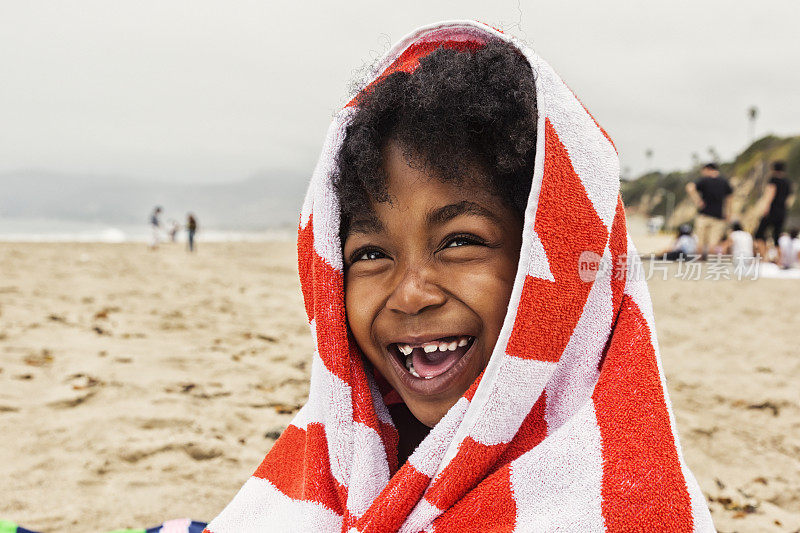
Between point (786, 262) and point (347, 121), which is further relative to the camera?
point (786, 262)

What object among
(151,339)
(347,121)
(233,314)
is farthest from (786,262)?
(347,121)

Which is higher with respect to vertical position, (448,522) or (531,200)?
(531,200)

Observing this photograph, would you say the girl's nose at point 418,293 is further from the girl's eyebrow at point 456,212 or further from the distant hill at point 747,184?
the distant hill at point 747,184

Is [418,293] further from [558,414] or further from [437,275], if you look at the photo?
[558,414]

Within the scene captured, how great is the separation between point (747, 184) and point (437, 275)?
Result: 55289 mm

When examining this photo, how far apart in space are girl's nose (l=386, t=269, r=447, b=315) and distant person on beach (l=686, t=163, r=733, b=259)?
9420 millimetres

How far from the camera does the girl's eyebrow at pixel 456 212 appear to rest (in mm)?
1321

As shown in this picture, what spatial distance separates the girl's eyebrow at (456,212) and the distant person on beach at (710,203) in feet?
30.6

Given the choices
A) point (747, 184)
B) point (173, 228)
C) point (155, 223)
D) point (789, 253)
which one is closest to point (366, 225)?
point (789, 253)

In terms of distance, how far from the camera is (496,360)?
46.2 inches

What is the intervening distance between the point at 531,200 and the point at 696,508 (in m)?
0.66

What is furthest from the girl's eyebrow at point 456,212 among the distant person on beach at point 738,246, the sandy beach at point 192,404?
the distant person on beach at point 738,246

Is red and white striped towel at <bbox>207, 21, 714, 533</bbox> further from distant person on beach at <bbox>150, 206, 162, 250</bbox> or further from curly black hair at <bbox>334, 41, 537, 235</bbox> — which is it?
distant person on beach at <bbox>150, 206, 162, 250</bbox>

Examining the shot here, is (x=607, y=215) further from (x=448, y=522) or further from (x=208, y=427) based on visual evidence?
(x=208, y=427)
